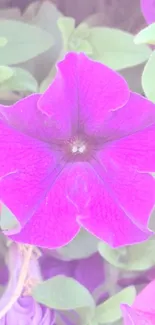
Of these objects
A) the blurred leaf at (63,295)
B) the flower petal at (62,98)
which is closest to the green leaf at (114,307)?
the blurred leaf at (63,295)

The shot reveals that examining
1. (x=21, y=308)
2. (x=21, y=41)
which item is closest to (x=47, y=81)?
(x=21, y=41)

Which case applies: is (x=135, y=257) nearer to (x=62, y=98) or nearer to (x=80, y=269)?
(x=80, y=269)

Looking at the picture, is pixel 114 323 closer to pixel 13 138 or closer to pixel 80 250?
pixel 80 250

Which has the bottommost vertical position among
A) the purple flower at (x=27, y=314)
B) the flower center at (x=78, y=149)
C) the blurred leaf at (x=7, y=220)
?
the purple flower at (x=27, y=314)

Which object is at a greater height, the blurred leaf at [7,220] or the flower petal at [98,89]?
the flower petal at [98,89]

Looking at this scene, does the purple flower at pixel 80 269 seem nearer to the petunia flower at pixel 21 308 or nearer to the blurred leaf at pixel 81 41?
the petunia flower at pixel 21 308

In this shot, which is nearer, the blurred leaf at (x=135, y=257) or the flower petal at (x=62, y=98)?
the flower petal at (x=62, y=98)

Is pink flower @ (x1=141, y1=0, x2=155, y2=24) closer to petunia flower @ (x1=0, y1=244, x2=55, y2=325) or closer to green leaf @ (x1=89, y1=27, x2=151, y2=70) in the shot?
green leaf @ (x1=89, y1=27, x2=151, y2=70)

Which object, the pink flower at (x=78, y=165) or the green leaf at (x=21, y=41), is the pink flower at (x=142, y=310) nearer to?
the pink flower at (x=78, y=165)
